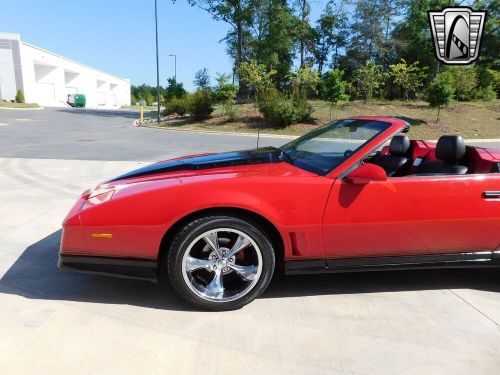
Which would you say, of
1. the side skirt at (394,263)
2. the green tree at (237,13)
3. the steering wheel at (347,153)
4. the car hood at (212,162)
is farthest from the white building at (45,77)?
the side skirt at (394,263)

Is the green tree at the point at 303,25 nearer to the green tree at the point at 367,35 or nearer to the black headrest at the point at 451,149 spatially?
the green tree at the point at 367,35

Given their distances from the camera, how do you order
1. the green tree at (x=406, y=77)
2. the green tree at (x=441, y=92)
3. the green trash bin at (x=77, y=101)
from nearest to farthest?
1. the green tree at (x=441, y=92)
2. the green tree at (x=406, y=77)
3. the green trash bin at (x=77, y=101)

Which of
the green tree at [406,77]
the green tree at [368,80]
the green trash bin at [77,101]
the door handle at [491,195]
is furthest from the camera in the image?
the green trash bin at [77,101]

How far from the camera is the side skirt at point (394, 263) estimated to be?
2885mm

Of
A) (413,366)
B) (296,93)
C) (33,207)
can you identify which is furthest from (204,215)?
(296,93)

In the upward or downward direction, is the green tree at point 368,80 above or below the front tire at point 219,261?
above

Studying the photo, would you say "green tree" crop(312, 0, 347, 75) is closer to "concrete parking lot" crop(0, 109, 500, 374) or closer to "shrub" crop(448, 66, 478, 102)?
"shrub" crop(448, 66, 478, 102)

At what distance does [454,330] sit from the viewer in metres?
2.65

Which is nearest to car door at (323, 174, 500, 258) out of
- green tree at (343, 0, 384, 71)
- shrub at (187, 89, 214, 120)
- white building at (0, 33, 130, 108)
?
shrub at (187, 89, 214, 120)

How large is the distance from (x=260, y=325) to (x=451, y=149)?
202 centimetres

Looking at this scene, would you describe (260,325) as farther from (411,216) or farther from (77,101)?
(77,101)

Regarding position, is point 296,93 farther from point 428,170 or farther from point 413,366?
point 413,366

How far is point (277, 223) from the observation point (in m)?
2.76

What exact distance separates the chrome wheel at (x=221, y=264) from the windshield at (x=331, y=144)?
0.73 meters
